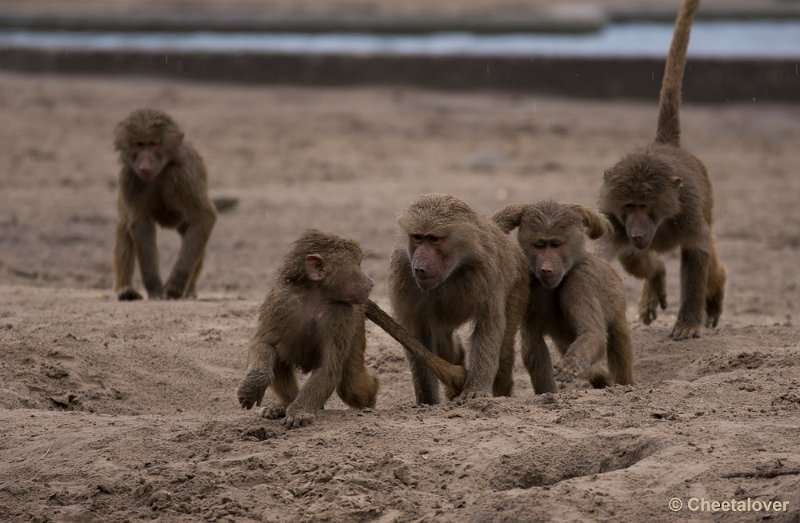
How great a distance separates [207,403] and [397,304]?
46.9 inches

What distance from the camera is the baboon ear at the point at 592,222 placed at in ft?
19.9

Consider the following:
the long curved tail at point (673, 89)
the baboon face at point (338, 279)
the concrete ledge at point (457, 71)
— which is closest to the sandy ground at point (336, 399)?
the baboon face at point (338, 279)

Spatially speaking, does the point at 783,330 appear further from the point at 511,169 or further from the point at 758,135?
the point at 758,135

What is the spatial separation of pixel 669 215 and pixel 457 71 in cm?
1095

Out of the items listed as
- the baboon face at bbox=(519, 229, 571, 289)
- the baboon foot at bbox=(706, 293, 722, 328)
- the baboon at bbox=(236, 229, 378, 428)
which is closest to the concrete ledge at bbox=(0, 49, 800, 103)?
the baboon foot at bbox=(706, 293, 722, 328)

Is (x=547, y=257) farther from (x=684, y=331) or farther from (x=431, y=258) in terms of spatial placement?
(x=684, y=331)

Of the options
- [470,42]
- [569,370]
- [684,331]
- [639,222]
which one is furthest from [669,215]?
[470,42]

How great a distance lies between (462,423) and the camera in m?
4.76

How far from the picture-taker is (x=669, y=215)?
6.90 m

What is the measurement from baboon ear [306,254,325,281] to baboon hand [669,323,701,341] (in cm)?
270

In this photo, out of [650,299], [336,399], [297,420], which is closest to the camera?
[297,420]

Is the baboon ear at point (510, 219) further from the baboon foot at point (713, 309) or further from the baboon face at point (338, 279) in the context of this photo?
the baboon foot at point (713, 309)

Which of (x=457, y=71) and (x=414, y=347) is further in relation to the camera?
(x=457, y=71)

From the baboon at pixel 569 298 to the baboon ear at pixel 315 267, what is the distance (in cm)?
110
